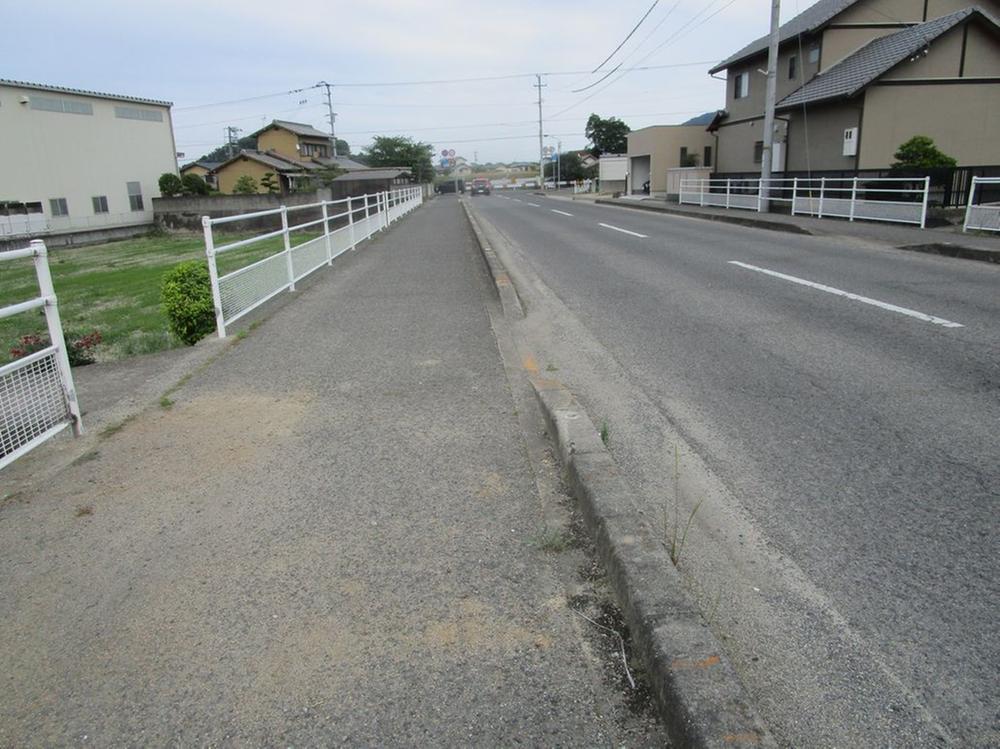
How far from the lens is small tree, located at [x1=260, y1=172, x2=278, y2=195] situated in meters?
51.8

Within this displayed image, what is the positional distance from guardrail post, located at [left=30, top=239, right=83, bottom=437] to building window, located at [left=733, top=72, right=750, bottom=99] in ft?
107

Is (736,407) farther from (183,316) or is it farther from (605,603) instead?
(183,316)

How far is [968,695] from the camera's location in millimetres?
2102

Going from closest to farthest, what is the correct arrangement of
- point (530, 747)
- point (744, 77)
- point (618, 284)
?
point (530, 747) → point (618, 284) → point (744, 77)

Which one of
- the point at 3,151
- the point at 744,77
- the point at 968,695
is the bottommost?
the point at 968,695

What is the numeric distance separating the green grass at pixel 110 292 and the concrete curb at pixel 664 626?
7.62 m

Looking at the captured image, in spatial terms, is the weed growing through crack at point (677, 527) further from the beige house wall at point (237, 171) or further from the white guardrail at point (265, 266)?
the beige house wall at point (237, 171)

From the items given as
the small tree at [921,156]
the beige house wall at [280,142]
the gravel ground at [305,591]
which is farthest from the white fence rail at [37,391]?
the beige house wall at [280,142]

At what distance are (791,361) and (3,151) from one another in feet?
128

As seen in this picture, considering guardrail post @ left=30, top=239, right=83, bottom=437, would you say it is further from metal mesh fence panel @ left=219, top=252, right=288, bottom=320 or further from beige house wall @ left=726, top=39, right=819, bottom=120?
beige house wall @ left=726, top=39, right=819, bottom=120

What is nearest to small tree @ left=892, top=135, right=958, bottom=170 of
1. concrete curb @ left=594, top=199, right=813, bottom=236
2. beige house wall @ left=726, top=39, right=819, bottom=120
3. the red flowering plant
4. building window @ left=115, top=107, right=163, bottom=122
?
concrete curb @ left=594, top=199, right=813, bottom=236

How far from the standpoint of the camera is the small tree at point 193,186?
4394cm

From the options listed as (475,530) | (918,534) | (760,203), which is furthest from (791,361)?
(760,203)

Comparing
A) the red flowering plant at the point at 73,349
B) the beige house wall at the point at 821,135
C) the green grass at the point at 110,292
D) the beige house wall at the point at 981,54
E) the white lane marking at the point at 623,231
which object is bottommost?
the green grass at the point at 110,292
